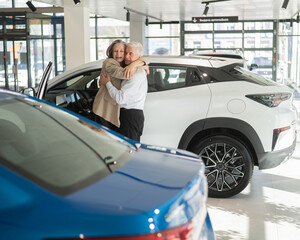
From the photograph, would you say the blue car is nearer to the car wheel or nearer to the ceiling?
the car wheel

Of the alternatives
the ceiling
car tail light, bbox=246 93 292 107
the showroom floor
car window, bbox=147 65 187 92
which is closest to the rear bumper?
the showroom floor

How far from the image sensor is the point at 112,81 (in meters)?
5.08

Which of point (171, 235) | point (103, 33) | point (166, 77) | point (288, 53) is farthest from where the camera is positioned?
point (103, 33)

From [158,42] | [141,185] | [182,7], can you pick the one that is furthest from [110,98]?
[158,42]

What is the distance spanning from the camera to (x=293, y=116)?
552 centimetres

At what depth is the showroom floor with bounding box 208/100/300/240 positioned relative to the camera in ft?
14.4

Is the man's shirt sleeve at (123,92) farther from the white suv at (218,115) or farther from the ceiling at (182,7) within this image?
the ceiling at (182,7)

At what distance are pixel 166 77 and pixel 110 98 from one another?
2.58 feet

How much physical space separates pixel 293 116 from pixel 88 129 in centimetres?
341

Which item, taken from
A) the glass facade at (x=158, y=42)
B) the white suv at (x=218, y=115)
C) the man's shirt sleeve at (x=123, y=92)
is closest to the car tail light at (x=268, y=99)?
the white suv at (x=218, y=115)

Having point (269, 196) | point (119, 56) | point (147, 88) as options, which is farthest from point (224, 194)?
point (119, 56)

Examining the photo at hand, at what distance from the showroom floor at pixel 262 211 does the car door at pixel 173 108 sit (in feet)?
2.90

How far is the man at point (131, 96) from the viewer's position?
4.90 metres

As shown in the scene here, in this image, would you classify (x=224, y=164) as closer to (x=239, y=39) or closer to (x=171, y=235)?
(x=171, y=235)
